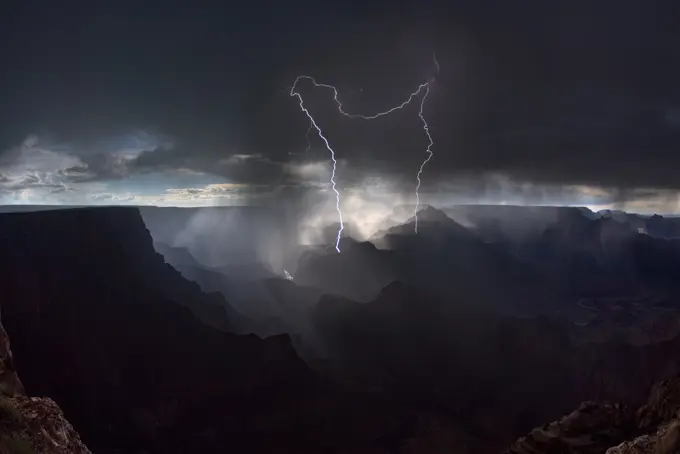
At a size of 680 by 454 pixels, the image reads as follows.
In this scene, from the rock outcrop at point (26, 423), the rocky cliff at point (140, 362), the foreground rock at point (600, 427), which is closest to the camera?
the rock outcrop at point (26, 423)

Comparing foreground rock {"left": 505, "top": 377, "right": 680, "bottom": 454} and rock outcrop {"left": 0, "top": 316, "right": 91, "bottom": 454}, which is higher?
rock outcrop {"left": 0, "top": 316, "right": 91, "bottom": 454}

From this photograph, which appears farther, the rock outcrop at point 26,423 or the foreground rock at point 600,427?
the foreground rock at point 600,427

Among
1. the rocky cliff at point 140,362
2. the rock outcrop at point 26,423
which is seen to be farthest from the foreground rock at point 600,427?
the rocky cliff at point 140,362

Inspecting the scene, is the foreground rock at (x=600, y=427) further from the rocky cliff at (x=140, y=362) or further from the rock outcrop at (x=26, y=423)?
the rocky cliff at (x=140, y=362)

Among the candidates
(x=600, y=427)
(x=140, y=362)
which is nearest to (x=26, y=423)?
(x=600, y=427)

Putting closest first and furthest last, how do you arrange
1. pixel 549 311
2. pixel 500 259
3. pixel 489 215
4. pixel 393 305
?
pixel 393 305, pixel 549 311, pixel 500 259, pixel 489 215

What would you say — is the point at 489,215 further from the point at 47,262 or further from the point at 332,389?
the point at 47,262

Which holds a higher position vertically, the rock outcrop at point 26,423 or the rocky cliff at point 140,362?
the rock outcrop at point 26,423

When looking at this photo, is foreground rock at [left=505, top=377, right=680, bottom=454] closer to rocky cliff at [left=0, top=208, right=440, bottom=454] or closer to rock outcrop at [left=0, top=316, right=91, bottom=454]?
rock outcrop at [left=0, top=316, right=91, bottom=454]

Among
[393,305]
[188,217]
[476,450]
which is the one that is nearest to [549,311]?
[393,305]

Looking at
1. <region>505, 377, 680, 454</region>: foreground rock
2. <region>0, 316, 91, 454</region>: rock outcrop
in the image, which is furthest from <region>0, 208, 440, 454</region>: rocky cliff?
<region>0, 316, 91, 454</region>: rock outcrop

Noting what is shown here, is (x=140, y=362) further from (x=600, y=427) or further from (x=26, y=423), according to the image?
(x=600, y=427)
